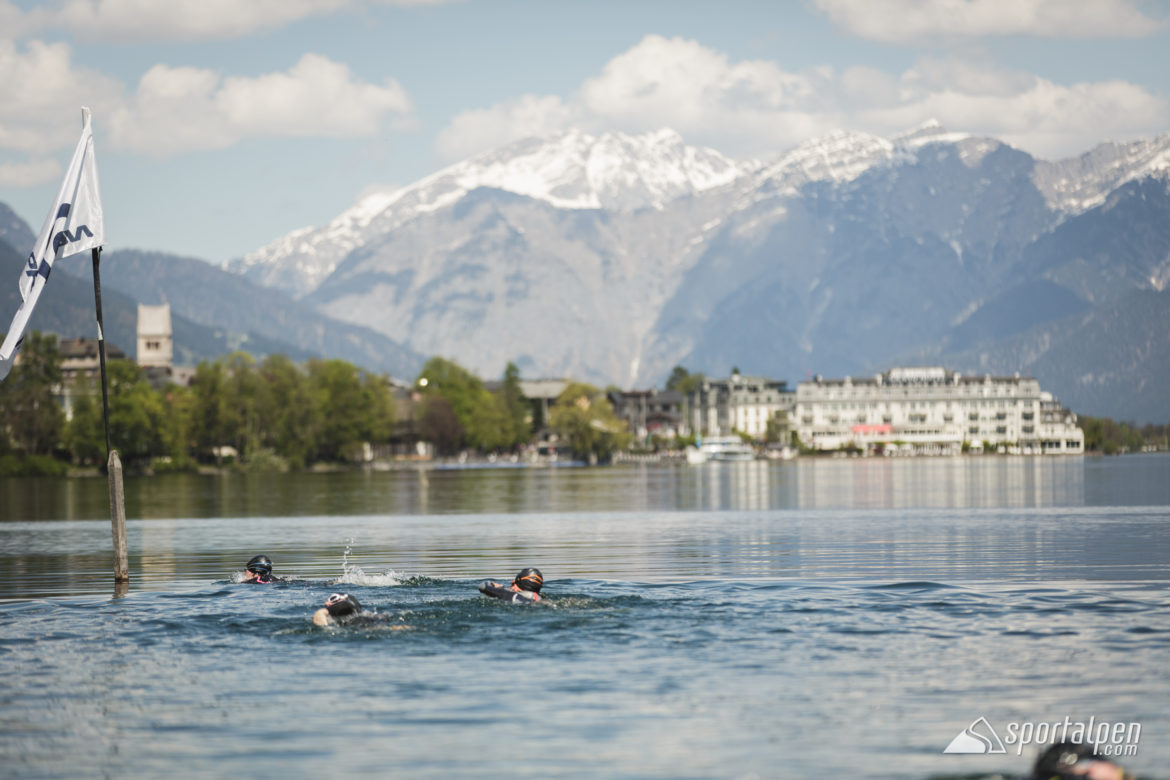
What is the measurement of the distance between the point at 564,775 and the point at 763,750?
10.1 feet

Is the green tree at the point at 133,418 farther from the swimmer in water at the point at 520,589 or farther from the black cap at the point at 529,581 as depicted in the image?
the black cap at the point at 529,581

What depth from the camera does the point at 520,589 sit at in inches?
1329

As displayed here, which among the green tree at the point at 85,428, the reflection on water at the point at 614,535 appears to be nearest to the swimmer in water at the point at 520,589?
the reflection on water at the point at 614,535

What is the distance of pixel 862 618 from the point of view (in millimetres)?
31516

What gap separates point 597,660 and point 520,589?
7531 millimetres

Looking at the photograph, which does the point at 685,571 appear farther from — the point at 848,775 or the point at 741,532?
the point at 848,775

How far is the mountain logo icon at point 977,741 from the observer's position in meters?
18.9

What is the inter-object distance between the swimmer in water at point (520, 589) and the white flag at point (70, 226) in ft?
43.8

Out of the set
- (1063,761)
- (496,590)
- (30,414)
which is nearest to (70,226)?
(496,590)

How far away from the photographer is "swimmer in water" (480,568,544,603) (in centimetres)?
3353

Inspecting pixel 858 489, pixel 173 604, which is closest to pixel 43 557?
pixel 173 604

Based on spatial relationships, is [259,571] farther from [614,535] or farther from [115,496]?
[614,535]

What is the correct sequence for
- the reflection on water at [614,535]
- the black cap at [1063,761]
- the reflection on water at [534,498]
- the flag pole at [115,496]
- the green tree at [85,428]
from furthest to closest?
the green tree at [85,428] → the reflection on water at [534,498] → the reflection on water at [614,535] → the flag pole at [115,496] → the black cap at [1063,761]

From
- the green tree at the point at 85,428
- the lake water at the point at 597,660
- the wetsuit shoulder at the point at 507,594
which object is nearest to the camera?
the lake water at the point at 597,660
